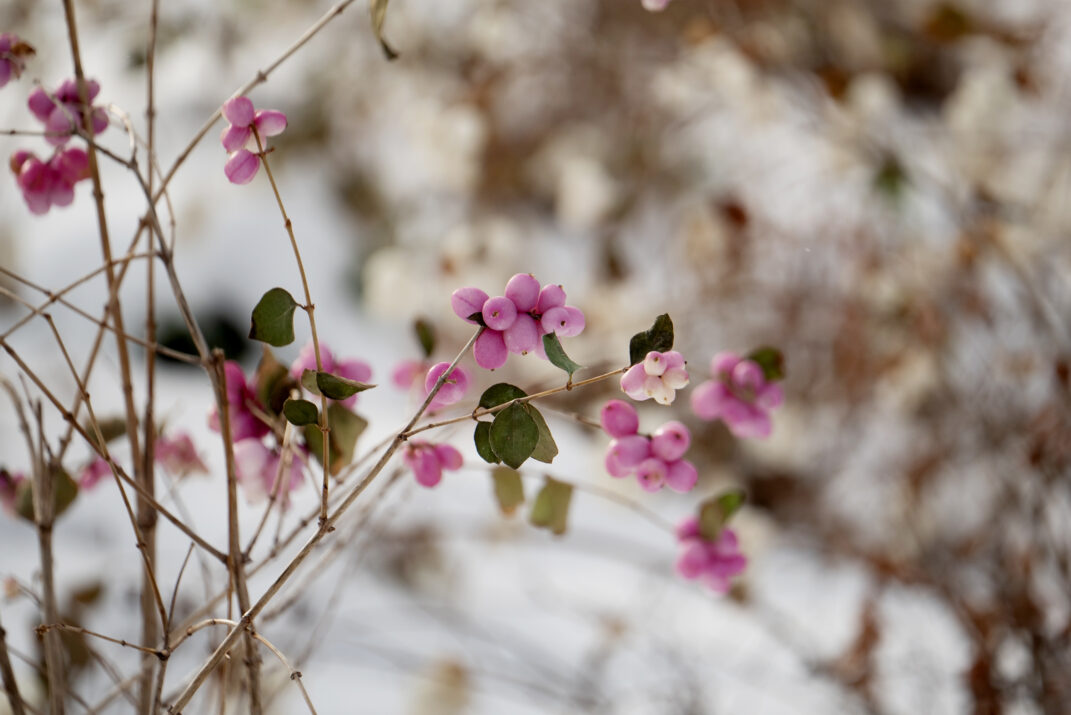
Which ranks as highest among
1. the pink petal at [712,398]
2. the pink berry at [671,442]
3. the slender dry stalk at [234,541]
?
the pink petal at [712,398]

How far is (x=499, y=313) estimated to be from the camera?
1.07 feet

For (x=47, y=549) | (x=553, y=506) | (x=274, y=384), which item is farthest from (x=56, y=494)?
(x=553, y=506)

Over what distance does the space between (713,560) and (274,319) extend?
0.86 feet

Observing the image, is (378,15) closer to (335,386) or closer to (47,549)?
(335,386)

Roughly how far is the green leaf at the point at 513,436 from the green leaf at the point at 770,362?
0.18 meters

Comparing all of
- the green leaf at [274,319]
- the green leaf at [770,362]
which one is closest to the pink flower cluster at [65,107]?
the green leaf at [274,319]

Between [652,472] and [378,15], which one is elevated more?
[378,15]

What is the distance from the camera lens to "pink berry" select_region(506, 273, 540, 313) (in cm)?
33

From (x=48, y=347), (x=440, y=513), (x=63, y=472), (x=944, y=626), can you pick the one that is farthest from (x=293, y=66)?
(x=63, y=472)

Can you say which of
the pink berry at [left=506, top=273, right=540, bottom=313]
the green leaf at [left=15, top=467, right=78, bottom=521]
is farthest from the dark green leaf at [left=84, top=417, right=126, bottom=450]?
the pink berry at [left=506, top=273, right=540, bottom=313]

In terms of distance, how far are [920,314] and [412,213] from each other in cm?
132

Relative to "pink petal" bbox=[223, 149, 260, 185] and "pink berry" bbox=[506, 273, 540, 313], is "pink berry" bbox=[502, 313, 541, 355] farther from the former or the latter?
"pink petal" bbox=[223, 149, 260, 185]

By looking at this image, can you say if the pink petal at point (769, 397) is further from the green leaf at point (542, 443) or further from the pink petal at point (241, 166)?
the pink petal at point (241, 166)

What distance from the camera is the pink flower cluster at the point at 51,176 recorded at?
42 cm
